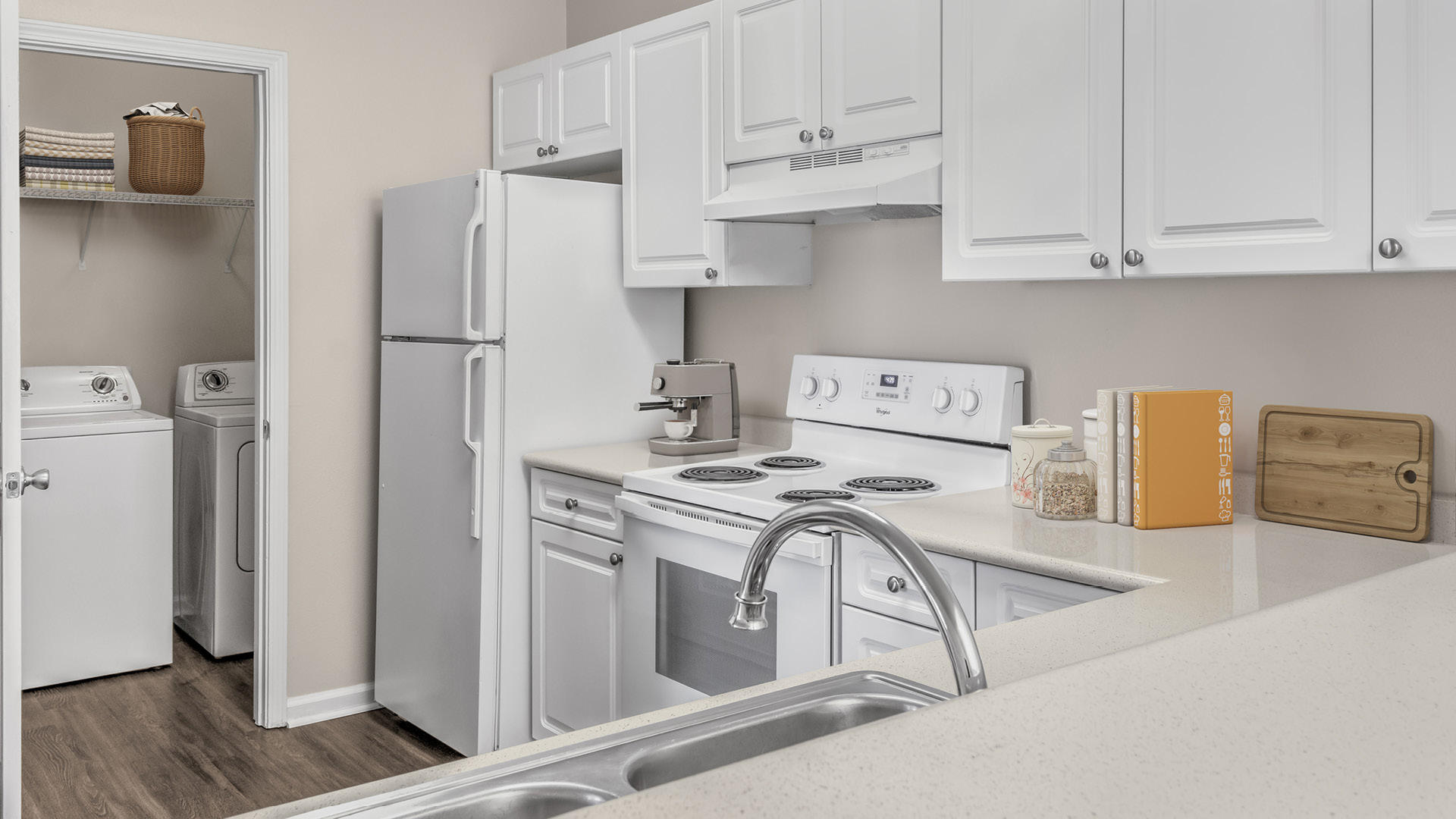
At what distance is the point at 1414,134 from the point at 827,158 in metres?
1.26

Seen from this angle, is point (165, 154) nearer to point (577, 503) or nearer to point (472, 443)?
point (472, 443)

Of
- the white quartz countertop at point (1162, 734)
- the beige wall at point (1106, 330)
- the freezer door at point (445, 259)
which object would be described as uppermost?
the freezer door at point (445, 259)

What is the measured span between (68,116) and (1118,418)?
4.34 metres

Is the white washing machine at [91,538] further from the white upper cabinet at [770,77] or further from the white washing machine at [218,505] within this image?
the white upper cabinet at [770,77]

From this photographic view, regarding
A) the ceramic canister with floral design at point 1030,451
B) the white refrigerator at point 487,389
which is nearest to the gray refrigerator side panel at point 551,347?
the white refrigerator at point 487,389

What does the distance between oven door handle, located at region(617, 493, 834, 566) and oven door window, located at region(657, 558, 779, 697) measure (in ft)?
0.34

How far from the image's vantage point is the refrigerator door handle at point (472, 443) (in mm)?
2977

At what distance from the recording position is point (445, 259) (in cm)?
311

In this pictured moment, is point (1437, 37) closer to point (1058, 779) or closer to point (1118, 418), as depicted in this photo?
point (1118, 418)

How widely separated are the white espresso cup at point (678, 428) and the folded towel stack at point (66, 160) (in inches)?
106

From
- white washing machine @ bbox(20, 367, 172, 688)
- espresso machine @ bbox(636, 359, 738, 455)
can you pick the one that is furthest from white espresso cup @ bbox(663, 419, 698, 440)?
white washing machine @ bbox(20, 367, 172, 688)

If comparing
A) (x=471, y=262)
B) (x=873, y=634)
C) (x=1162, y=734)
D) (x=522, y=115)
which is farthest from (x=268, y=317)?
(x=1162, y=734)

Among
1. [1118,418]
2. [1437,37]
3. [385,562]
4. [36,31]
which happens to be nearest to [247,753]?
[385,562]

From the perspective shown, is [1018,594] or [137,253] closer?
[1018,594]
